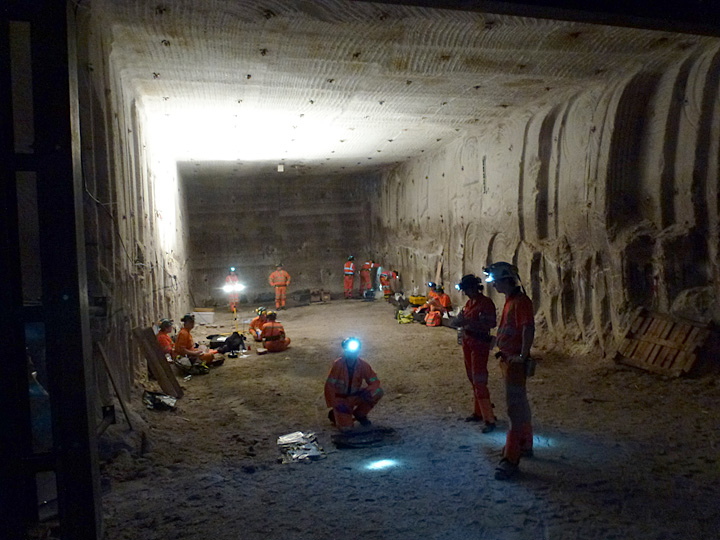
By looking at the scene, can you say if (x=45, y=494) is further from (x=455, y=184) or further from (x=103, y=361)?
(x=455, y=184)

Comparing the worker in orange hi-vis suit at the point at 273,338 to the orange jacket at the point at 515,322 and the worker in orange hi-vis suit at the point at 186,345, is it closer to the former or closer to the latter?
the worker in orange hi-vis suit at the point at 186,345

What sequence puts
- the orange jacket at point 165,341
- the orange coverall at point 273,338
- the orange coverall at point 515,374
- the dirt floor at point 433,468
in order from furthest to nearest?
1. the orange coverall at point 273,338
2. the orange jacket at point 165,341
3. the orange coverall at point 515,374
4. the dirt floor at point 433,468

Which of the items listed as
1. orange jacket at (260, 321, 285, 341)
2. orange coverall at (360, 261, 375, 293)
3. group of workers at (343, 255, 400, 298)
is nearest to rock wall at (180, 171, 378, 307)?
group of workers at (343, 255, 400, 298)

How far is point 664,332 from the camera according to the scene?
7.35 metres

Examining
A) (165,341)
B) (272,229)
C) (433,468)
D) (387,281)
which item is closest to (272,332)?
(165,341)

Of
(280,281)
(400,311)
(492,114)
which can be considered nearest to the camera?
(492,114)

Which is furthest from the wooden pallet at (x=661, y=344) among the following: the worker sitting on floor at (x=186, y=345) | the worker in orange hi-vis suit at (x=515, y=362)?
the worker sitting on floor at (x=186, y=345)

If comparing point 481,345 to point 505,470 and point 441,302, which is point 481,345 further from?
point 441,302

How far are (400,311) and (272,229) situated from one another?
918cm

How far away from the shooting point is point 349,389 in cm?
572

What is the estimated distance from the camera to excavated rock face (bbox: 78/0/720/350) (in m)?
6.34

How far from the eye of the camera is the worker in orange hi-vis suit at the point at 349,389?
5.65 m

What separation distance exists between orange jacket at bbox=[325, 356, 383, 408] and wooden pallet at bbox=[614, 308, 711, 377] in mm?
4395

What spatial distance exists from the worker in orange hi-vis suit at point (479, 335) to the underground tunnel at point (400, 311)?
351 mm
